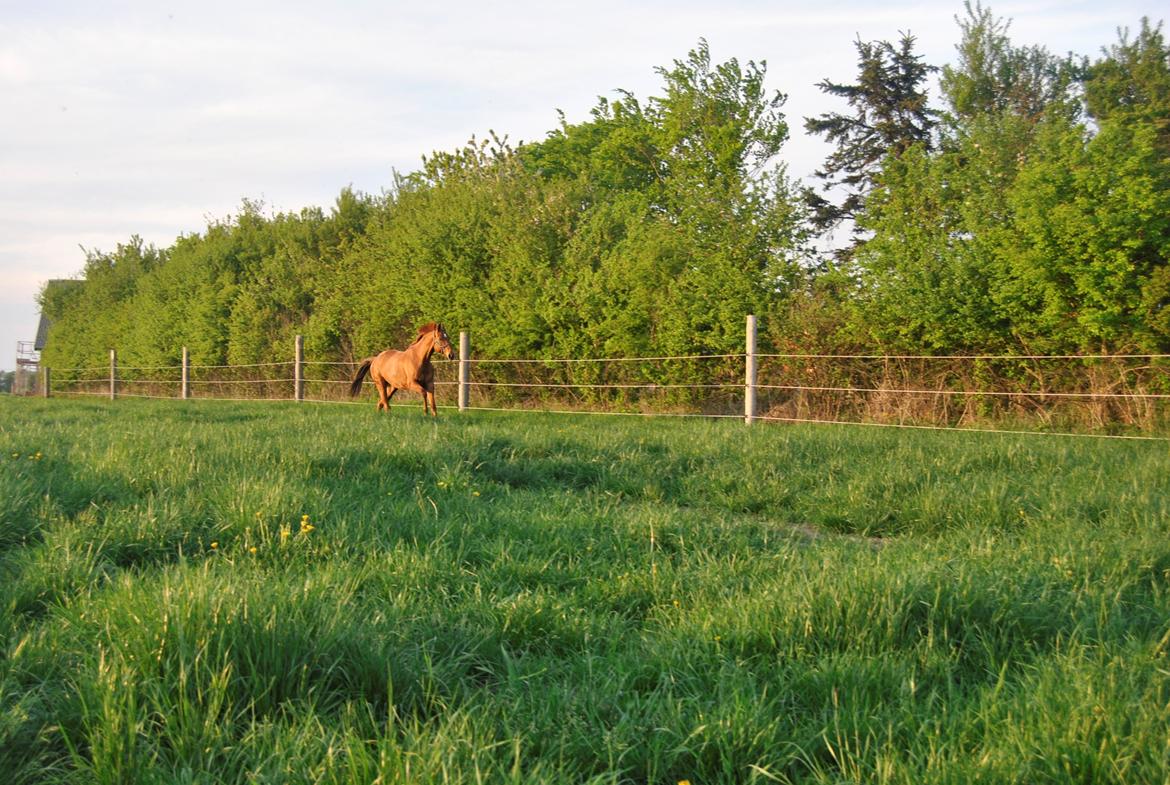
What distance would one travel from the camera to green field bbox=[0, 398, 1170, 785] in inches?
76.1

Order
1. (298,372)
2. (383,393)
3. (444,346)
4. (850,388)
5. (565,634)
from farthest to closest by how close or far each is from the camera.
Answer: (298,372) → (383,393) → (444,346) → (850,388) → (565,634)

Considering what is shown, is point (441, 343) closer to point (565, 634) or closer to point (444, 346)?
point (444, 346)

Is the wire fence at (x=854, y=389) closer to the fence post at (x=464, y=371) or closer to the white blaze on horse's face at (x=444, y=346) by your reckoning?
the fence post at (x=464, y=371)

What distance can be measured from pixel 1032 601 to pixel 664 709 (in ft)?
5.27

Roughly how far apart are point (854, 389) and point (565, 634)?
31.9ft

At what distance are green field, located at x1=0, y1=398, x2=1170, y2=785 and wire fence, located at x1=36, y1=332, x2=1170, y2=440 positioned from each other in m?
5.57

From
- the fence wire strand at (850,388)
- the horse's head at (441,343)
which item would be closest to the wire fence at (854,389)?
the fence wire strand at (850,388)

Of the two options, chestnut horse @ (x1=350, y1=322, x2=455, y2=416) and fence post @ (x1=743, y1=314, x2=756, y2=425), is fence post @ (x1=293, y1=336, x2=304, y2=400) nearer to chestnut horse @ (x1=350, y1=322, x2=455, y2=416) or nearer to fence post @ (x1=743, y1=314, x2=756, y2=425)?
chestnut horse @ (x1=350, y1=322, x2=455, y2=416)

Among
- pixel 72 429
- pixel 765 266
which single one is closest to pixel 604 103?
pixel 765 266

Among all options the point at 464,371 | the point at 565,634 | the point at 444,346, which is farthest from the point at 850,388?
the point at 565,634

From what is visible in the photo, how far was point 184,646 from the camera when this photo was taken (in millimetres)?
2191

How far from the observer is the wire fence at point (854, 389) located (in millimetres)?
10070

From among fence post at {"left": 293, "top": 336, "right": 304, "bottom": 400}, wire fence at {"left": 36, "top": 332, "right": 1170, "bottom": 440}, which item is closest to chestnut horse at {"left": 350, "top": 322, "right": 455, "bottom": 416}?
wire fence at {"left": 36, "top": 332, "right": 1170, "bottom": 440}

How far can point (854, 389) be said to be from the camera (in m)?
11.7
